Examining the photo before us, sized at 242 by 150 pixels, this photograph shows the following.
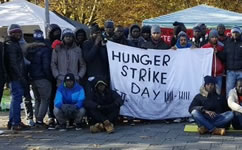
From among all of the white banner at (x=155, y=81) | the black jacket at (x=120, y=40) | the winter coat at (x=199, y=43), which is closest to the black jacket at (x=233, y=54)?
the white banner at (x=155, y=81)

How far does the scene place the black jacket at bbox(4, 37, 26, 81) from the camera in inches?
347

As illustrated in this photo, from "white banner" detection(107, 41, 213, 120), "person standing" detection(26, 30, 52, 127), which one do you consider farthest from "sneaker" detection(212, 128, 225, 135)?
"person standing" detection(26, 30, 52, 127)

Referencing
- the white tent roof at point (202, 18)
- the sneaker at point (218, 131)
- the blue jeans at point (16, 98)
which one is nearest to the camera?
the sneaker at point (218, 131)

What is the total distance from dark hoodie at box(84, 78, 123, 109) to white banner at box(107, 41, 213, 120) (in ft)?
2.22

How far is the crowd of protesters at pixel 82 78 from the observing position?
8773 mm

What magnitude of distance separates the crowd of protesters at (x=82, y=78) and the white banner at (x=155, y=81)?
8.7 inches

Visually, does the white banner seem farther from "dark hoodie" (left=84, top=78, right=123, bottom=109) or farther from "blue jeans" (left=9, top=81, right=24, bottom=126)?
"blue jeans" (left=9, top=81, right=24, bottom=126)

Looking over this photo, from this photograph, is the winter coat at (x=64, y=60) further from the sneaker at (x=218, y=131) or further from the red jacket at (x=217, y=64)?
the sneaker at (x=218, y=131)

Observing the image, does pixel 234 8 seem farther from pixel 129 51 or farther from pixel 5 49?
pixel 5 49

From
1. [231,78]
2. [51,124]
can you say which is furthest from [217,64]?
[51,124]

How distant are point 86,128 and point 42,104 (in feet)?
3.26

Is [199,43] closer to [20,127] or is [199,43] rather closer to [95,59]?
[95,59]

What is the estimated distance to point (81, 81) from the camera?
9812mm

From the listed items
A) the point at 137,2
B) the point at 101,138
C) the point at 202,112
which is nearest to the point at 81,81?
the point at 101,138
